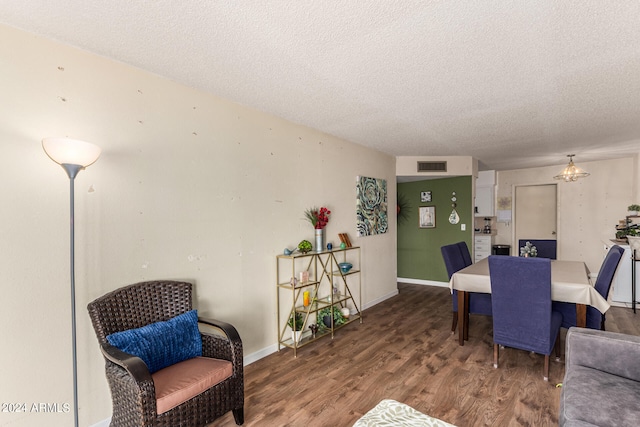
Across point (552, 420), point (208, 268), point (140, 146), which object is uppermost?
point (140, 146)

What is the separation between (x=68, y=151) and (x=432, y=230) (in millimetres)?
5758

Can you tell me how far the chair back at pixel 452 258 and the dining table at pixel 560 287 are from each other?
0.59 feet

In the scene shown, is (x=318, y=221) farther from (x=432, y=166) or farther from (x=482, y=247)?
(x=482, y=247)

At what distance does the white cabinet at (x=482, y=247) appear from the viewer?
664 cm

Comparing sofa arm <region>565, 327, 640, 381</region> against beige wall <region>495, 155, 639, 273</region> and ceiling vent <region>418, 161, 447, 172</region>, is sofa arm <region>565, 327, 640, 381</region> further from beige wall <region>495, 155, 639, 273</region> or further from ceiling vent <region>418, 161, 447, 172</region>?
beige wall <region>495, 155, 639, 273</region>

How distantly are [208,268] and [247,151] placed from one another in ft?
3.70

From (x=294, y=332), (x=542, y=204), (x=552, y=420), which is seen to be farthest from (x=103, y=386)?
(x=542, y=204)

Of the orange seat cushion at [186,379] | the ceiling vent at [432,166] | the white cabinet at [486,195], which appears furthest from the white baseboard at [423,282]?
the orange seat cushion at [186,379]

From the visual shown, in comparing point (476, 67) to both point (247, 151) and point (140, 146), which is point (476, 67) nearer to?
point (247, 151)

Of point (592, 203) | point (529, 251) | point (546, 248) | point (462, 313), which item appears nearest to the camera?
point (462, 313)

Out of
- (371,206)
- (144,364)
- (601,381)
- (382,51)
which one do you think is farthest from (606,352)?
(371,206)

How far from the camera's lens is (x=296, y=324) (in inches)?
132

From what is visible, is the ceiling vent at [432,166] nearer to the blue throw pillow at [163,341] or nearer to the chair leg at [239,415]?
the blue throw pillow at [163,341]

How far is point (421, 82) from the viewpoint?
2.47m
